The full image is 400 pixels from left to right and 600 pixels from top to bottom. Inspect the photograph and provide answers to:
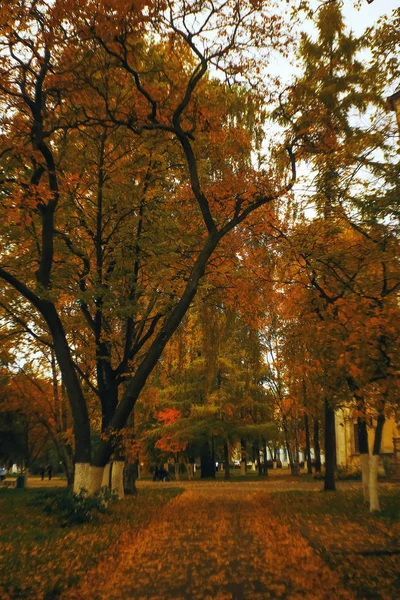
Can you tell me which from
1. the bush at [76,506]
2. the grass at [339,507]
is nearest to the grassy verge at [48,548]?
the bush at [76,506]

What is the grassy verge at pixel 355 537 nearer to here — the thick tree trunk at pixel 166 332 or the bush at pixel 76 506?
the bush at pixel 76 506

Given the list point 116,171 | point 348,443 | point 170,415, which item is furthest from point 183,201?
point 348,443

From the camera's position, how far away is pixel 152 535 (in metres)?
11.6

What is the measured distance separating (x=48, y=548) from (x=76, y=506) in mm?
3524

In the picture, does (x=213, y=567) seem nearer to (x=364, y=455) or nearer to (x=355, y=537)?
(x=355, y=537)

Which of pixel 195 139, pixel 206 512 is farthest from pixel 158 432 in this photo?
pixel 195 139

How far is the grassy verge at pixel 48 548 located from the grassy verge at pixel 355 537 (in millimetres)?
3438

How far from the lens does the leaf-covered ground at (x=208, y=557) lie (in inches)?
264

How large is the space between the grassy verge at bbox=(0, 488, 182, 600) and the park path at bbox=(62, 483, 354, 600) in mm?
282

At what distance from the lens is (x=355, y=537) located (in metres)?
10.4

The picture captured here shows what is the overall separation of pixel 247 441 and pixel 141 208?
26.5 metres

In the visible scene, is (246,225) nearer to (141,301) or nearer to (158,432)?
(141,301)

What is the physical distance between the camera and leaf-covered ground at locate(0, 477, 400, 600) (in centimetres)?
671

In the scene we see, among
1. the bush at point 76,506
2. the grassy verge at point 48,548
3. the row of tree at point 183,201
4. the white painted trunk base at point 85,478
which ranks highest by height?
the row of tree at point 183,201
